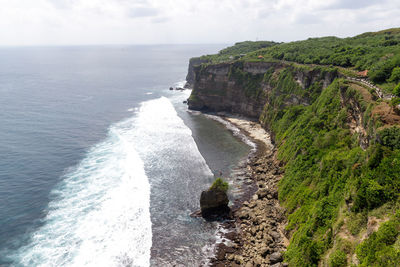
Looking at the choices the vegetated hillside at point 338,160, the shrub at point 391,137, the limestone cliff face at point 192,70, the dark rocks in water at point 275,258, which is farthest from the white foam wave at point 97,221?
the limestone cliff face at point 192,70

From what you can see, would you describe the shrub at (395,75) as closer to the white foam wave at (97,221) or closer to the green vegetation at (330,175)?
the green vegetation at (330,175)

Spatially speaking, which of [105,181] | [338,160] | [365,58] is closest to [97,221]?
[105,181]

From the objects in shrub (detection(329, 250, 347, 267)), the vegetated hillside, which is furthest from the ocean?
shrub (detection(329, 250, 347, 267))

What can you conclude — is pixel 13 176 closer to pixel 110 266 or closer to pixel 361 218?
pixel 110 266

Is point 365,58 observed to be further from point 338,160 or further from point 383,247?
point 383,247

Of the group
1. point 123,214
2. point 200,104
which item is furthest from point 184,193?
point 200,104

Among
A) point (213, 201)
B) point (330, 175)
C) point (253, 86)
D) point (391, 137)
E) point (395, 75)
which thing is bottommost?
point (213, 201)
